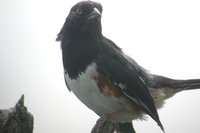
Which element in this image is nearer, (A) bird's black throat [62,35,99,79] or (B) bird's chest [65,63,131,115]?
(B) bird's chest [65,63,131,115]

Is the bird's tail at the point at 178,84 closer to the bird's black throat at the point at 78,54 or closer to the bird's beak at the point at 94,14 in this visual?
the bird's black throat at the point at 78,54

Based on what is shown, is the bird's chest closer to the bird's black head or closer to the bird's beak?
the bird's black head

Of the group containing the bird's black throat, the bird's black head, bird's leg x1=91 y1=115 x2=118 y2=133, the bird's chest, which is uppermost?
the bird's black head

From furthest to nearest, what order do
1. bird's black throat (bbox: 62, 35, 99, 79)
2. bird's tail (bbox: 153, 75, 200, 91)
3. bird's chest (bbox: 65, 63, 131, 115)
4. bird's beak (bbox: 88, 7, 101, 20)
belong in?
bird's tail (bbox: 153, 75, 200, 91)
bird's beak (bbox: 88, 7, 101, 20)
bird's black throat (bbox: 62, 35, 99, 79)
bird's chest (bbox: 65, 63, 131, 115)

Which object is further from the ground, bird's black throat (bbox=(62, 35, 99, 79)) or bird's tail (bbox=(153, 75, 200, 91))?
bird's black throat (bbox=(62, 35, 99, 79))

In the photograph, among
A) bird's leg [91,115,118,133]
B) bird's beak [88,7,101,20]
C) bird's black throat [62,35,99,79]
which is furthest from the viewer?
bird's beak [88,7,101,20]

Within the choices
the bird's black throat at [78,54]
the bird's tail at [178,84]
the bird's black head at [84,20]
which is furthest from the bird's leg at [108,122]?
the bird's black head at [84,20]

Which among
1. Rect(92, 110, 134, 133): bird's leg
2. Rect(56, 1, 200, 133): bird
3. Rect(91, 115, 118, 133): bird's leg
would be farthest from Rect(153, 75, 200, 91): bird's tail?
Rect(91, 115, 118, 133): bird's leg

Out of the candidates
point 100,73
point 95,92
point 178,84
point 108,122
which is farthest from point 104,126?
point 178,84
